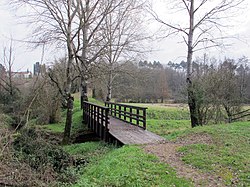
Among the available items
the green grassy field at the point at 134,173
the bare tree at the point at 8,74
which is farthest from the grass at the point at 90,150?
the bare tree at the point at 8,74

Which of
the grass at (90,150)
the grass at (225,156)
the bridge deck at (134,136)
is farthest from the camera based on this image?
the grass at (90,150)

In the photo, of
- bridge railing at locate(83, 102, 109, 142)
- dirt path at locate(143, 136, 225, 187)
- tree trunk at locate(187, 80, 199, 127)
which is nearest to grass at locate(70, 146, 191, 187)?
dirt path at locate(143, 136, 225, 187)

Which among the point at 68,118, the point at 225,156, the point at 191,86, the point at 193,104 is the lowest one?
the point at 225,156

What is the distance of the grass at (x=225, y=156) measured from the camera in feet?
16.4

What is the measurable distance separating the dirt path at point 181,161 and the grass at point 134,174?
0.72 feet

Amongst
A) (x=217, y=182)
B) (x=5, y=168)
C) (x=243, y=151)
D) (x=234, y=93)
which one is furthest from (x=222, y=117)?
(x=5, y=168)

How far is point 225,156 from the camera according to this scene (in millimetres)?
6027

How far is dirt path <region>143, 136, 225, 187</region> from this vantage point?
475cm

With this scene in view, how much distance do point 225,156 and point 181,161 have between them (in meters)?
1.09

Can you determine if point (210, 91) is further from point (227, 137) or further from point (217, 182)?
point (217, 182)

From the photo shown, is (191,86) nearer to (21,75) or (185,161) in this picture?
(185,161)

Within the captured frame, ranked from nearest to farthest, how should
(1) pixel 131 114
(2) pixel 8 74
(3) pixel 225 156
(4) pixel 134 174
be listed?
1. (4) pixel 134 174
2. (3) pixel 225 156
3. (1) pixel 131 114
4. (2) pixel 8 74

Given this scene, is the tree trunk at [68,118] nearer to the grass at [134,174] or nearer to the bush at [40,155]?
the bush at [40,155]

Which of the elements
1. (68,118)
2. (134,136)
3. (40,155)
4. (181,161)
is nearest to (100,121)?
(68,118)
